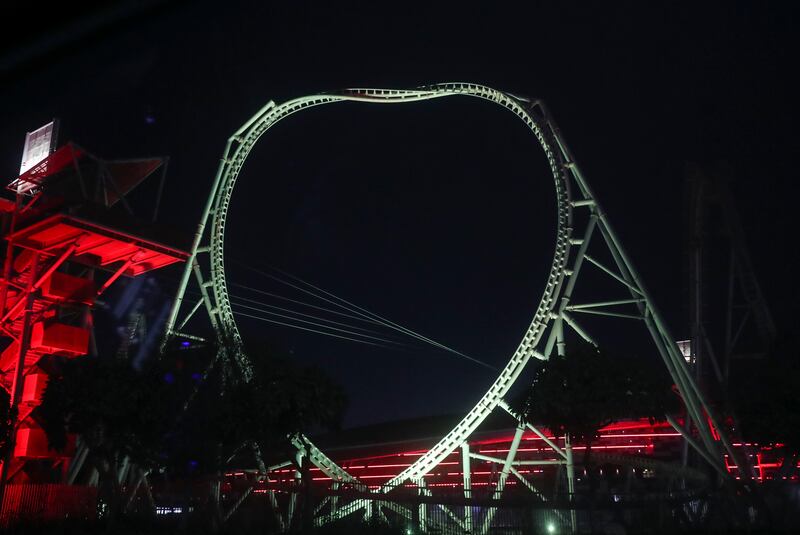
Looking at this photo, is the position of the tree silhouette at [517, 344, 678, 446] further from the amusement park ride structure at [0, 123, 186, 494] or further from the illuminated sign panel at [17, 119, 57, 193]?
the illuminated sign panel at [17, 119, 57, 193]

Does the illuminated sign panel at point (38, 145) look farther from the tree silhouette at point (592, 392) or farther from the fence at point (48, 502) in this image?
the tree silhouette at point (592, 392)

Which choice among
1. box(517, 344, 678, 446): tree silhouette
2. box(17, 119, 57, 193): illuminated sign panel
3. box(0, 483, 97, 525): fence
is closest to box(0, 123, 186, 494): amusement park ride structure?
box(17, 119, 57, 193): illuminated sign panel

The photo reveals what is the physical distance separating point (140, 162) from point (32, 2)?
32333 millimetres

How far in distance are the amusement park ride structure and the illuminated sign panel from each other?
64 millimetres

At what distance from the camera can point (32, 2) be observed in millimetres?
3635

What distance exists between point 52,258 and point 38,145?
19.7ft

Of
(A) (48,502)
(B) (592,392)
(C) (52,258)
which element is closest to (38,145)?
(C) (52,258)

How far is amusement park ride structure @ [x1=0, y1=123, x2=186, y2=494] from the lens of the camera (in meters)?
28.5

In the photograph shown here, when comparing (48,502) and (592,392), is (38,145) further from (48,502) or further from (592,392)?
(592,392)

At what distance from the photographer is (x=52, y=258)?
31766 millimetres

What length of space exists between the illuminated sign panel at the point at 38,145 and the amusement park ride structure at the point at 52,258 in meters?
0.06

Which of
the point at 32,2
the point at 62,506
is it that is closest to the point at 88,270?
the point at 62,506

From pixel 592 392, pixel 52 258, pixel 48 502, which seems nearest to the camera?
pixel 592 392

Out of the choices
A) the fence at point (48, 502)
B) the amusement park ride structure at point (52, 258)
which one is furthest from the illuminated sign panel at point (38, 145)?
the fence at point (48, 502)
